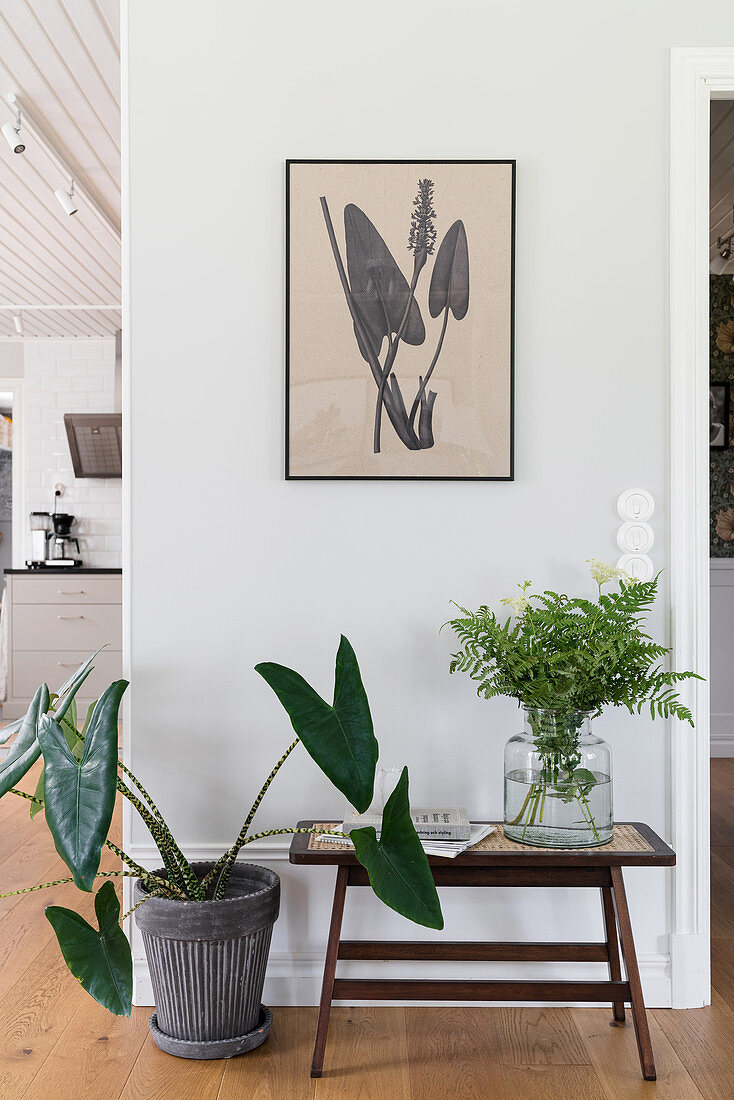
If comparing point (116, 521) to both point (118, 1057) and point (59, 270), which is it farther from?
point (118, 1057)

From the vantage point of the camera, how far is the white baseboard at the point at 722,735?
4.79m

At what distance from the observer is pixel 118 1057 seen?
1982mm

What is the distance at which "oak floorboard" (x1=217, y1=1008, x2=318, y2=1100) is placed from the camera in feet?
6.06

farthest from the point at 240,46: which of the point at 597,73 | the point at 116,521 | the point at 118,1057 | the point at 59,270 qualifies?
the point at 116,521

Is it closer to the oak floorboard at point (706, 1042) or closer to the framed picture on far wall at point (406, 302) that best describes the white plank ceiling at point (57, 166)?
the framed picture on far wall at point (406, 302)

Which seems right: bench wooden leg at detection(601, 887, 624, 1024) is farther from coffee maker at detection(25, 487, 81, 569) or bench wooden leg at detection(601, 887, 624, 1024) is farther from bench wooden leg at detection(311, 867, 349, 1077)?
coffee maker at detection(25, 487, 81, 569)

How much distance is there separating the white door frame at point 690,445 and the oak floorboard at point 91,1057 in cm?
131

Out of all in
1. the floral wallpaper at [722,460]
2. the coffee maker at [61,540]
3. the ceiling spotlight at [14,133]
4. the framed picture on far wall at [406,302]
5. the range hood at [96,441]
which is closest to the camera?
the framed picture on far wall at [406,302]

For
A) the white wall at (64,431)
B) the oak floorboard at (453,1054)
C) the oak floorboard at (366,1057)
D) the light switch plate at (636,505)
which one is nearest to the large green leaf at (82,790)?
the oak floorboard at (366,1057)

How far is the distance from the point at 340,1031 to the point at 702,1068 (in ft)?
2.63

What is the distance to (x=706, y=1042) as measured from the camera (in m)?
2.04

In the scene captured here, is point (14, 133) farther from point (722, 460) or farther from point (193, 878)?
point (722, 460)

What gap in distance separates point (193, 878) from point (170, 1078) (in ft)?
1.32

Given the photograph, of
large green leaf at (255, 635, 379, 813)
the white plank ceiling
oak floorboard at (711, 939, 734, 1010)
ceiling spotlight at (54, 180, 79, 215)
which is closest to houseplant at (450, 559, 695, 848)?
large green leaf at (255, 635, 379, 813)
